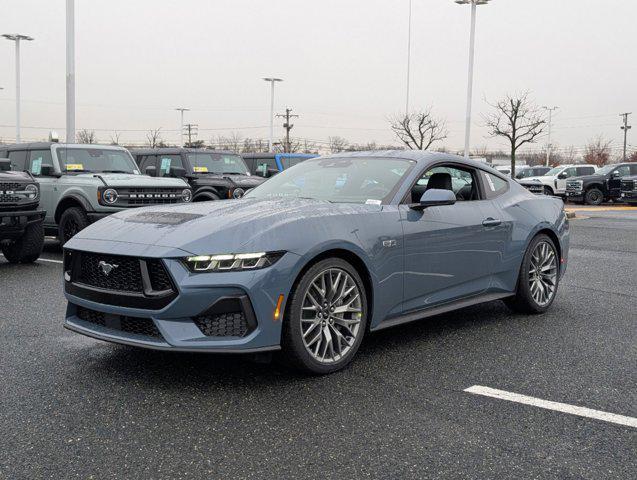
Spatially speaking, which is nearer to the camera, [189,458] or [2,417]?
[189,458]

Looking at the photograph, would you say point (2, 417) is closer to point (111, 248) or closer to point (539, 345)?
point (111, 248)

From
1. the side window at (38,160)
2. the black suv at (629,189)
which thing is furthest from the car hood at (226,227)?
the black suv at (629,189)

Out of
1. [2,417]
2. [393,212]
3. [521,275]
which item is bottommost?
[2,417]

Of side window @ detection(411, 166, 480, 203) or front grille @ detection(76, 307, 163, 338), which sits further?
side window @ detection(411, 166, 480, 203)

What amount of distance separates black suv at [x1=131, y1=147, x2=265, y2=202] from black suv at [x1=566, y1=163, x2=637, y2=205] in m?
20.3

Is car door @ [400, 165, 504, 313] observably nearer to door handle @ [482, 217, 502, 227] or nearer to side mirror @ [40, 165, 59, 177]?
door handle @ [482, 217, 502, 227]

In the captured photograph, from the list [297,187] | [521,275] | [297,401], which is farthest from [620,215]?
[297,401]

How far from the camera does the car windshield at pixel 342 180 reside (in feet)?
16.6

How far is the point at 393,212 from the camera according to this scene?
4805 millimetres

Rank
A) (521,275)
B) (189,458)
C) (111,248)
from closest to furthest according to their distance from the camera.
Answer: (189,458) → (111,248) → (521,275)

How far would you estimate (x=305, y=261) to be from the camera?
407cm

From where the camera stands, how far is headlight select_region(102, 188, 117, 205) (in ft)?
33.8

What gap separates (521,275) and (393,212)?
1.82 m

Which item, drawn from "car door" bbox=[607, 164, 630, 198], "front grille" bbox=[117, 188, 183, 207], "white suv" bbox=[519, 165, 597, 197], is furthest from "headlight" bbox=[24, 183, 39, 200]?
"white suv" bbox=[519, 165, 597, 197]
